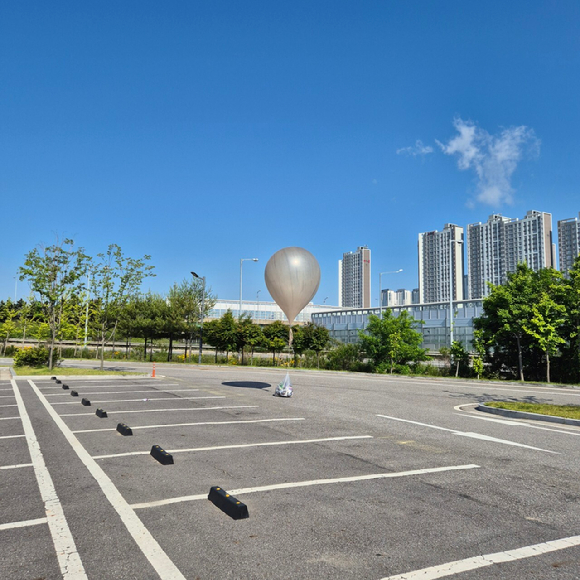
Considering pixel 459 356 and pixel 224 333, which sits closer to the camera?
pixel 459 356

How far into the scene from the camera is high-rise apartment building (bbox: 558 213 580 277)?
353 feet

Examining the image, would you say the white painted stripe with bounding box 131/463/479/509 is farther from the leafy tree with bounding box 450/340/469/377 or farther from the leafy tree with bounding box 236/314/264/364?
the leafy tree with bounding box 236/314/264/364

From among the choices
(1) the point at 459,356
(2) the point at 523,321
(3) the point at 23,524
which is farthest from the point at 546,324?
(3) the point at 23,524

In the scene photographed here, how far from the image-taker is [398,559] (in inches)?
150

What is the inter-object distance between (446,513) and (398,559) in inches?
52.6

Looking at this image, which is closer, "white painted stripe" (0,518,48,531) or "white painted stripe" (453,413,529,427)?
"white painted stripe" (0,518,48,531)

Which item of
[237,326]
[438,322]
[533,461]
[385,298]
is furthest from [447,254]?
[533,461]

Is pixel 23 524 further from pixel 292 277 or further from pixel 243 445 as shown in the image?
pixel 292 277

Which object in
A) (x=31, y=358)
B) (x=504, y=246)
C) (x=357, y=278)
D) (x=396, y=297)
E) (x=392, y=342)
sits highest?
(x=504, y=246)

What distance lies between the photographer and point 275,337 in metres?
40.1

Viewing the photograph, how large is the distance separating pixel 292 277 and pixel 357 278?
130 meters

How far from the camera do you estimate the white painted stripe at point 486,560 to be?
141 inches

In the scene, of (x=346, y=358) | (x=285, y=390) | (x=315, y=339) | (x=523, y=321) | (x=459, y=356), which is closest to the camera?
(x=285, y=390)

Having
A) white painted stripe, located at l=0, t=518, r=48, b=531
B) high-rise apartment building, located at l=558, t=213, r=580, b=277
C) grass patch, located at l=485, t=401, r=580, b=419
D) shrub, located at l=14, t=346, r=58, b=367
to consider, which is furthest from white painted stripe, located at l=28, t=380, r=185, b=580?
high-rise apartment building, located at l=558, t=213, r=580, b=277
